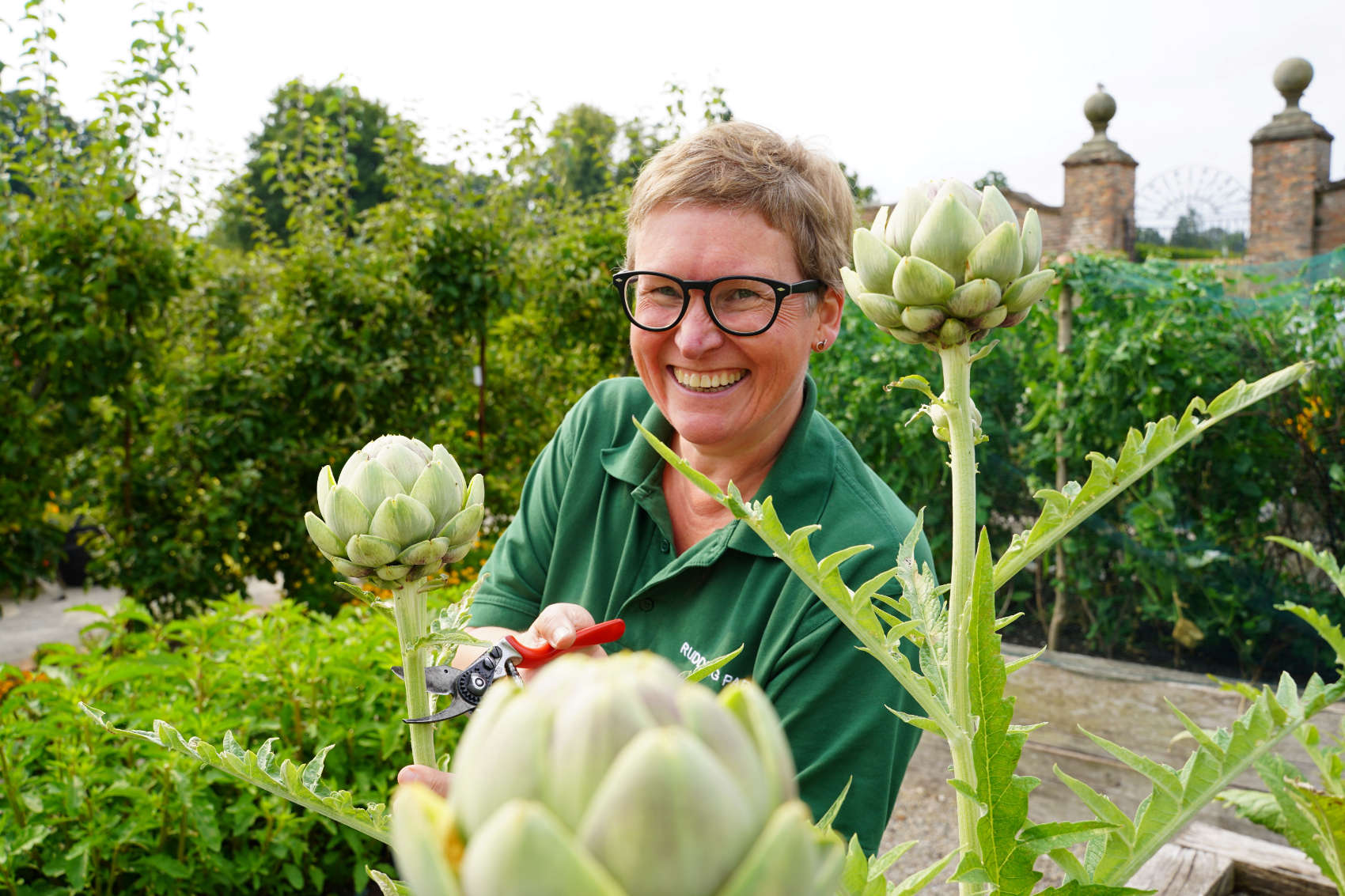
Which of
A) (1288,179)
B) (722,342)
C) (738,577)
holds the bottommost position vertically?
(738,577)

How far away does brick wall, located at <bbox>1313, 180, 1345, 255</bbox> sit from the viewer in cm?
1065

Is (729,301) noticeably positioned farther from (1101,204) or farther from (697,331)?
(1101,204)

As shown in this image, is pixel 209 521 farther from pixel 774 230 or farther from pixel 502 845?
pixel 502 845

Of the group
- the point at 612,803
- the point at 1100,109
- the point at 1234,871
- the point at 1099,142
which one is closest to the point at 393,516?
the point at 612,803

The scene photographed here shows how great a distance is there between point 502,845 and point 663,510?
1394 millimetres

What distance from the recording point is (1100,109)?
378 inches

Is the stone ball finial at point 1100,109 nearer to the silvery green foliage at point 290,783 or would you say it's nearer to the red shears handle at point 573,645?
the red shears handle at point 573,645

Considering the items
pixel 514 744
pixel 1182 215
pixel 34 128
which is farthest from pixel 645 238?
pixel 1182 215

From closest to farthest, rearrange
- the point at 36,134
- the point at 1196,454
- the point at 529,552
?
the point at 529,552 < the point at 36,134 < the point at 1196,454

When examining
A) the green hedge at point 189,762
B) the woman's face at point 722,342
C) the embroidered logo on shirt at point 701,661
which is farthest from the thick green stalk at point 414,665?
the green hedge at point 189,762

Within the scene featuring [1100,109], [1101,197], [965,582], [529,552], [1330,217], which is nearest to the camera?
[965,582]

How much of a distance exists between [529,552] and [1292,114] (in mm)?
11130

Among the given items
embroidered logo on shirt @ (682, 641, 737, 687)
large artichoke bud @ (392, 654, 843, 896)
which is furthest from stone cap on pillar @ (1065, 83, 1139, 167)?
large artichoke bud @ (392, 654, 843, 896)

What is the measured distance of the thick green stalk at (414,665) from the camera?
826 mm
